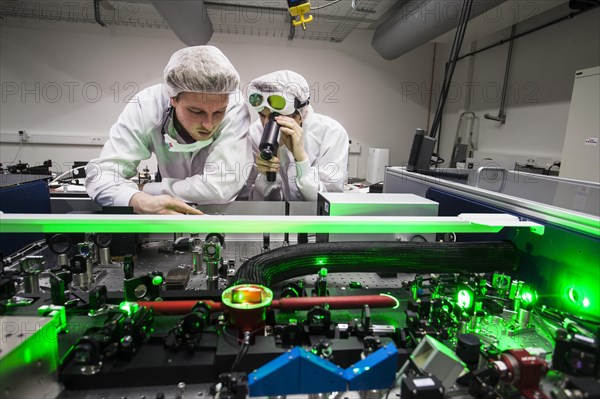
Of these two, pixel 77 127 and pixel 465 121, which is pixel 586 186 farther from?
pixel 77 127

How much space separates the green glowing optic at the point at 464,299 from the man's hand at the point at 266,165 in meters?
1.01

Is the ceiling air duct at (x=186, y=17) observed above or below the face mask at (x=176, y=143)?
above

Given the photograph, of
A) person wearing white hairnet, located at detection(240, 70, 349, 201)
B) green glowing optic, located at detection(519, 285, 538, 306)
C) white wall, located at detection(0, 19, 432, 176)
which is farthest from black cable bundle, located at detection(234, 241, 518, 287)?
white wall, located at detection(0, 19, 432, 176)

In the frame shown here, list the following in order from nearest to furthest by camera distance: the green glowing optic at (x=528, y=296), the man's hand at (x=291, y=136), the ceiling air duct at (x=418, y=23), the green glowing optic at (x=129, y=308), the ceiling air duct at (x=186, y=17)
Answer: the green glowing optic at (x=129, y=308) < the green glowing optic at (x=528, y=296) < the man's hand at (x=291, y=136) < the ceiling air duct at (x=186, y=17) < the ceiling air duct at (x=418, y=23)

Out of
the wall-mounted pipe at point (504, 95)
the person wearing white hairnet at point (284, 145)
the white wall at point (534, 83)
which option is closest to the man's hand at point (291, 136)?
the person wearing white hairnet at point (284, 145)

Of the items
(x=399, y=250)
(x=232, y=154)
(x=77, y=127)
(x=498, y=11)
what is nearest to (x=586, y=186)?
(x=399, y=250)

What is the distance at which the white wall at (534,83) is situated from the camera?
8.85 ft

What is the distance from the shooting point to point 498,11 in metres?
2.92

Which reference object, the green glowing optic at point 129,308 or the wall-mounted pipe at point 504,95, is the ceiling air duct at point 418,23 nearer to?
the wall-mounted pipe at point 504,95

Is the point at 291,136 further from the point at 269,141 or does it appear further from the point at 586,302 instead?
the point at 586,302

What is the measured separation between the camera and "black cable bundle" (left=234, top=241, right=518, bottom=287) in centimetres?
86

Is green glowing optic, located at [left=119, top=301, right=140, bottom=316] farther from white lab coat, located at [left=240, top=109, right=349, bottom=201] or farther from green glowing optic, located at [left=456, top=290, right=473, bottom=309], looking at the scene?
white lab coat, located at [left=240, top=109, right=349, bottom=201]

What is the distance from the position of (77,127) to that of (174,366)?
4.14 metres

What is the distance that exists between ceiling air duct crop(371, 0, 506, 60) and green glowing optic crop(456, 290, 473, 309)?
2432 mm
